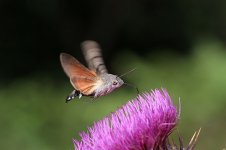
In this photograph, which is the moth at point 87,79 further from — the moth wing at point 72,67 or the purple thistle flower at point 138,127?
the purple thistle flower at point 138,127

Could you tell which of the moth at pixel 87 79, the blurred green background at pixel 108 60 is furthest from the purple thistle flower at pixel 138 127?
the blurred green background at pixel 108 60

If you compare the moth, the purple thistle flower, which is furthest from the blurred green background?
the purple thistle flower

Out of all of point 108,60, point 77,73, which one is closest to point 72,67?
point 77,73

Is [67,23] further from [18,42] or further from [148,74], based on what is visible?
[148,74]

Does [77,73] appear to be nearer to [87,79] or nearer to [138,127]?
[87,79]

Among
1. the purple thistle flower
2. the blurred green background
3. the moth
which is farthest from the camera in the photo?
the blurred green background

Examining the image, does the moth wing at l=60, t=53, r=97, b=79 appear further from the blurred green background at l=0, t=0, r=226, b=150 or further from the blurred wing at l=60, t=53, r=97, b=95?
the blurred green background at l=0, t=0, r=226, b=150
